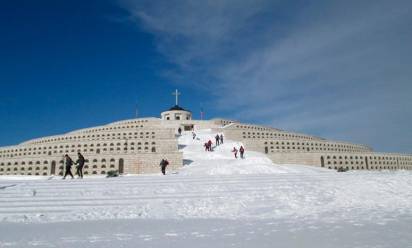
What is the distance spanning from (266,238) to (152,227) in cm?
280

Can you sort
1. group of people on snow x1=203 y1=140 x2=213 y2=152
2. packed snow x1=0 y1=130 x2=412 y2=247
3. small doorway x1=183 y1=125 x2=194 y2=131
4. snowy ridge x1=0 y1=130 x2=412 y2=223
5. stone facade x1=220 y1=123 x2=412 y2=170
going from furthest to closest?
small doorway x1=183 y1=125 x2=194 y2=131, stone facade x1=220 y1=123 x2=412 y2=170, group of people on snow x1=203 y1=140 x2=213 y2=152, snowy ridge x1=0 y1=130 x2=412 y2=223, packed snow x1=0 y1=130 x2=412 y2=247

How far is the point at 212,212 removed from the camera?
9617mm

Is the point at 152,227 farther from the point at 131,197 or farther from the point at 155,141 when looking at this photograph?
the point at 155,141

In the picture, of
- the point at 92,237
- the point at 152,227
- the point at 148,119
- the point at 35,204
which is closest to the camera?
the point at 92,237

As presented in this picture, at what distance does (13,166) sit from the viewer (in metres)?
28.0

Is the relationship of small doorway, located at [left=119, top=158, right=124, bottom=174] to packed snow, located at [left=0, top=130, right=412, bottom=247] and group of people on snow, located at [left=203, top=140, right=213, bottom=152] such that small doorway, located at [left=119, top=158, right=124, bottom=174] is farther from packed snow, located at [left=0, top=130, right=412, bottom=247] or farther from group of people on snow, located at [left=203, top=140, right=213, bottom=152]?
packed snow, located at [left=0, top=130, right=412, bottom=247]

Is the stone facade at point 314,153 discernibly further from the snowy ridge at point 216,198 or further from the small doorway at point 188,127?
the snowy ridge at point 216,198

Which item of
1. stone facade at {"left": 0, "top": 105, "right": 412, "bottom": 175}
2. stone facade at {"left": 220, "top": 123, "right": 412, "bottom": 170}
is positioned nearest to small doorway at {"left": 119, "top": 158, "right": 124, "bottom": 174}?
stone facade at {"left": 0, "top": 105, "right": 412, "bottom": 175}

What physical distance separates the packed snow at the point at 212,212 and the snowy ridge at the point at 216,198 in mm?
29

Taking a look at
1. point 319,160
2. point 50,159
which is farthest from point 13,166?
point 319,160

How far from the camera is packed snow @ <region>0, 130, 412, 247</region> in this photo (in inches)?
248

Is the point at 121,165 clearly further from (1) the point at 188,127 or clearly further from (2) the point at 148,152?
(1) the point at 188,127

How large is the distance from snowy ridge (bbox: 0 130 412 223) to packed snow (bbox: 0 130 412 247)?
0.09ft

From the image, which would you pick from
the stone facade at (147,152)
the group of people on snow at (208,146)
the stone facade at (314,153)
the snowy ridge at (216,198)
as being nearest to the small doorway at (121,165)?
the stone facade at (147,152)
